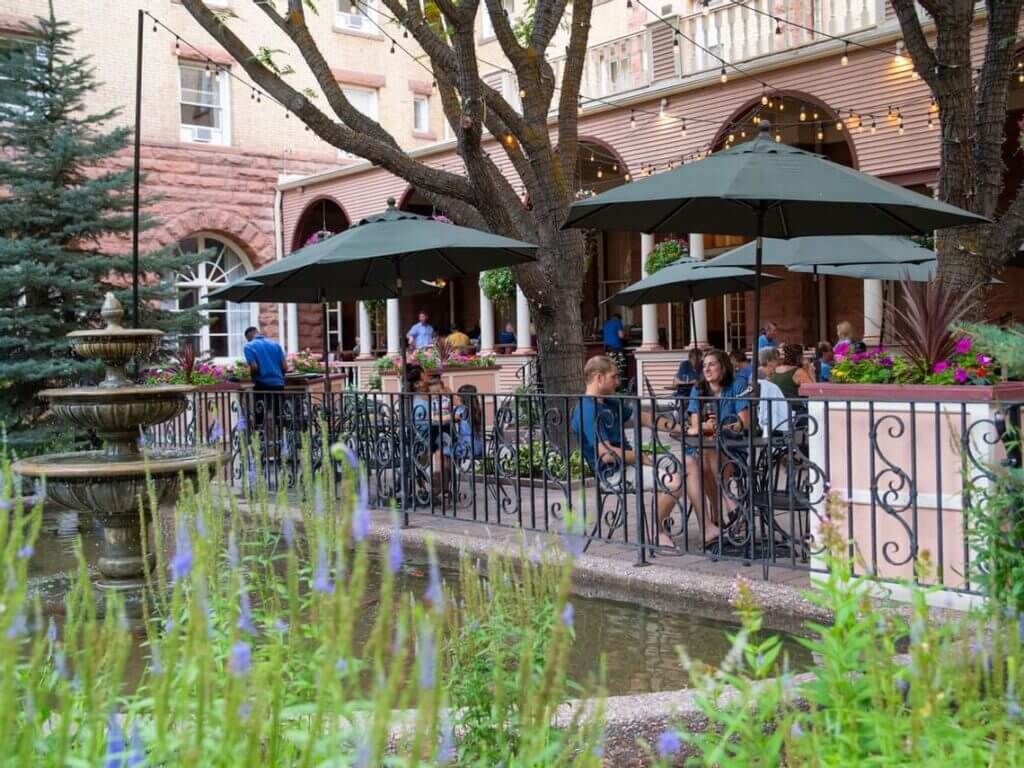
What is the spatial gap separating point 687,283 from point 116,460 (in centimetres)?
655

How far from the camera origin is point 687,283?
11258 mm

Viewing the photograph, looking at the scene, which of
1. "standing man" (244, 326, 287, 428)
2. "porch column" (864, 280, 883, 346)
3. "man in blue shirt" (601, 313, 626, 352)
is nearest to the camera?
"standing man" (244, 326, 287, 428)

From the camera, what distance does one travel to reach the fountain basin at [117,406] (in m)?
6.25

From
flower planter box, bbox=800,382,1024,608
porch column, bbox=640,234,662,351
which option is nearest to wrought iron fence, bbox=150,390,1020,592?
flower planter box, bbox=800,382,1024,608

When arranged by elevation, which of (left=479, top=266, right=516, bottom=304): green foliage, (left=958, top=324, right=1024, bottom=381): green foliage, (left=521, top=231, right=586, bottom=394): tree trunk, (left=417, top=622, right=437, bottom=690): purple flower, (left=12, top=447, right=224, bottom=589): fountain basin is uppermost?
(left=479, top=266, right=516, bottom=304): green foliage

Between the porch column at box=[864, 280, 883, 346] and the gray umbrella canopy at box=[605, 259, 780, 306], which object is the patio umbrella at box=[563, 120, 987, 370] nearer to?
the gray umbrella canopy at box=[605, 259, 780, 306]

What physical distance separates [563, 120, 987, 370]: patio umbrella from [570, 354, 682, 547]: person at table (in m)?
1.04

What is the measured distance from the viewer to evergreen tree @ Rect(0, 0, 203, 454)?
1227 centimetres

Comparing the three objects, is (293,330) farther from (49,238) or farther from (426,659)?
(426,659)

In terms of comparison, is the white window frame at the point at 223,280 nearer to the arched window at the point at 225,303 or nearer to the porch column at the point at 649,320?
the arched window at the point at 225,303

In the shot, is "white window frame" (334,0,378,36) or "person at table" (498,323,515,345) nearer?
"person at table" (498,323,515,345)

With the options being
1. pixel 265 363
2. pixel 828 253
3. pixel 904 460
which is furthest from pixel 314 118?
pixel 904 460

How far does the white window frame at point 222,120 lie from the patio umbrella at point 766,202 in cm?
1821

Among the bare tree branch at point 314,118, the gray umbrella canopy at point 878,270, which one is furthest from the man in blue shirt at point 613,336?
the bare tree branch at point 314,118
